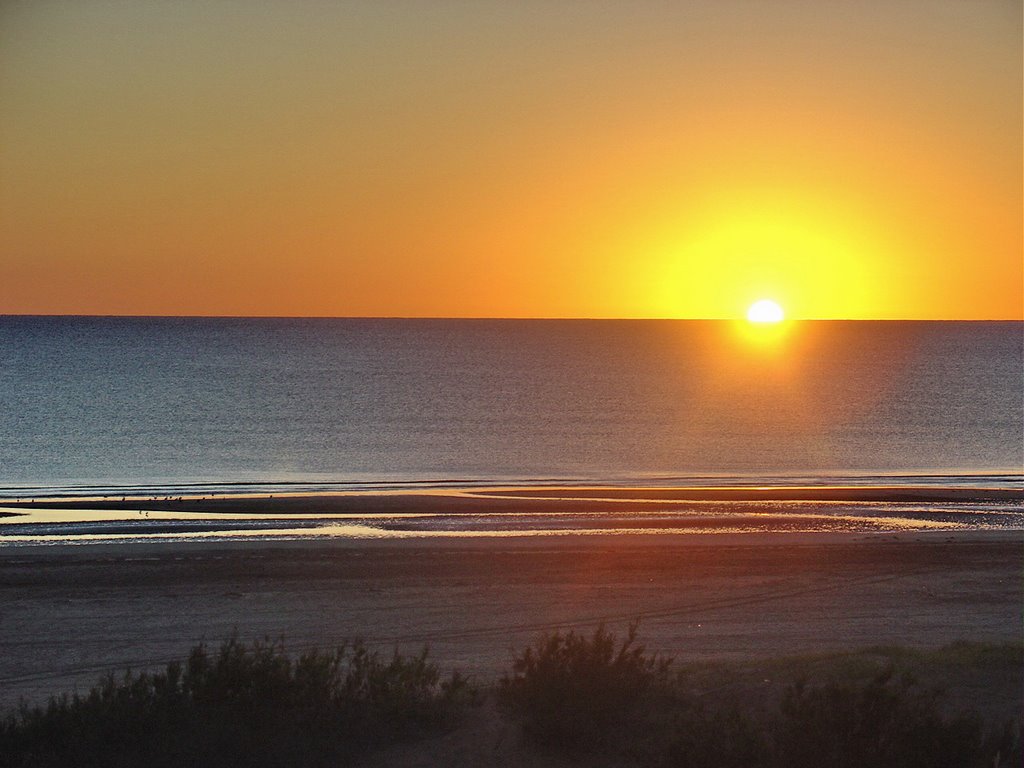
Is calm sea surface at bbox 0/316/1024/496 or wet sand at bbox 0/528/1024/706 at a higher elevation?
calm sea surface at bbox 0/316/1024/496

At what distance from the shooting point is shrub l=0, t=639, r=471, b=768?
9.35m

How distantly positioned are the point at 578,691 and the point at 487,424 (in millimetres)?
Answer: 60933

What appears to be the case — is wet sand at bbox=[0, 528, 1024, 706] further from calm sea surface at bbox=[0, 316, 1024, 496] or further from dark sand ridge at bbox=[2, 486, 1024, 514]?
calm sea surface at bbox=[0, 316, 1024, 496]

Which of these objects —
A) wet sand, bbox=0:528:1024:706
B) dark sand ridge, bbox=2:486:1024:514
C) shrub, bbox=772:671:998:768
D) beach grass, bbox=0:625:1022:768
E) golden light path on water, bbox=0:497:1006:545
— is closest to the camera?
shrub, bbox=772:671:998:768

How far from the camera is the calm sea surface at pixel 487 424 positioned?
159ft

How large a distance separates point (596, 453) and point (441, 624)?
39.5 m

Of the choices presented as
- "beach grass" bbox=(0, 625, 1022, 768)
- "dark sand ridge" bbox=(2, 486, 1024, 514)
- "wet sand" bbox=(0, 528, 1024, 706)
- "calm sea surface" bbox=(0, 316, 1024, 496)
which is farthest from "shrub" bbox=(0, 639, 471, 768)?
"calm sea surface" bbox=(0, 316, 1024, 496)

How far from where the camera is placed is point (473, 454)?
5441 centimetres

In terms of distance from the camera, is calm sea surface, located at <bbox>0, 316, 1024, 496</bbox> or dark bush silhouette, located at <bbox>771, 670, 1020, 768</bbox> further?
calm sea surface, located at <bbox>0, 316, 1024, 496</bbox>

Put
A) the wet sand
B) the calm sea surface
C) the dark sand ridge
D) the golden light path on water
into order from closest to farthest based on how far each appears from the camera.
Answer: the wet sand
the golden light path on water
the dark sand ridge
the calm sea surface

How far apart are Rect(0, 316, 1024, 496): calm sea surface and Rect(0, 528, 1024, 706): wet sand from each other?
19.7 meters

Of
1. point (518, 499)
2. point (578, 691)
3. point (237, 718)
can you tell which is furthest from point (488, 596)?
point (518, 499)

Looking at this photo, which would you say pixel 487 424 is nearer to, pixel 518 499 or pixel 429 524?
pixel 518 499

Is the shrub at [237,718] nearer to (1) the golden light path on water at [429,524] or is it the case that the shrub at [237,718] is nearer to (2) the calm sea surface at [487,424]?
(1) the golden light path on water at [429,524]
